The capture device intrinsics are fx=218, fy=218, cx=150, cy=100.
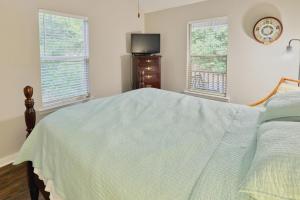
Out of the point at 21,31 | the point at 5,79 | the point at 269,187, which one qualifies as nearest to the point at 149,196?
the point at 269,187

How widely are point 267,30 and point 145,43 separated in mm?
2229

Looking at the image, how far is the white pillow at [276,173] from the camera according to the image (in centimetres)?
76

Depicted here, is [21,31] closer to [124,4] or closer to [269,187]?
[124,4]

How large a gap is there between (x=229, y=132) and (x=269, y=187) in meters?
0.75

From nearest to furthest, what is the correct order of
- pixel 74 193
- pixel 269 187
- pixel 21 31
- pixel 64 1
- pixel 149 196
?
pixel 269 187 → pixel 149 196 → pixel 74 193 → pixel 21 31 → pixel 64 1

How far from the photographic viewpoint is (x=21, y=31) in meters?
2.79

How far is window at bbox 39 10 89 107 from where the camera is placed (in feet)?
10.3

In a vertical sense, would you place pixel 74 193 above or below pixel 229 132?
below

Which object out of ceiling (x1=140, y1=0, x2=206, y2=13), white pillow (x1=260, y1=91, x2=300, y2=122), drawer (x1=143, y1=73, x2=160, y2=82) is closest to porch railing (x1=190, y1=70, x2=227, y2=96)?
drawer (x1=143, y1=73, x2=160, y2=82)

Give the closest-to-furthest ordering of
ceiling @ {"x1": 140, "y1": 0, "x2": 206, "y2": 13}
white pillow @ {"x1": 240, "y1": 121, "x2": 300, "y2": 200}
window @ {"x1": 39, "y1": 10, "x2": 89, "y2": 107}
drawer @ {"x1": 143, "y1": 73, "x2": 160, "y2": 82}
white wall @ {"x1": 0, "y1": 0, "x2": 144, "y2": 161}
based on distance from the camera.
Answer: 1. white pillow @ {"x1": 240, "y1": 121, "x2": 300, "y2": 200}
2. white wall @ {"x1": 0, "y1": 0, "x2": 144, "y2": 161}
3. window @ {"x1": 39, "y1": 10, "x2": 89, "y2": 107}
4. ceiling @ {"x1": 140, "y1": 0, "x2": 206, "y2": 13}
5. drawer @ {"x1": 143, "y1": 73, "x2": 160, "y2": 82}

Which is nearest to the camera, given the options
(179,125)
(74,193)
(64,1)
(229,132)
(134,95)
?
(74,193)

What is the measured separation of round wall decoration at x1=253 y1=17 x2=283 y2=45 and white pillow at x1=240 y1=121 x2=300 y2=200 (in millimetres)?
2871

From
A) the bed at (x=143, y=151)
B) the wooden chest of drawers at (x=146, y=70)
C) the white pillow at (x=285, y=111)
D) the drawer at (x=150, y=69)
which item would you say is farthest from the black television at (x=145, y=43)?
the white pillow at (x=285, y=111)

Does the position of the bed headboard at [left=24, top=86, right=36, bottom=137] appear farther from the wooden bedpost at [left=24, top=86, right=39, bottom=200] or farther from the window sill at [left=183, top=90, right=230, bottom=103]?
the window sill at [left=183, top=90, right=230, bottom=103]
